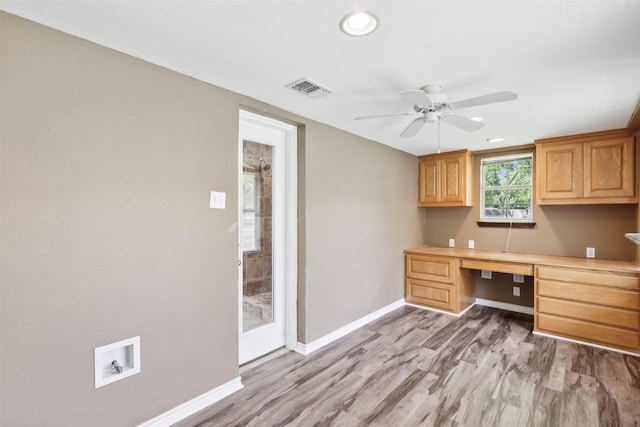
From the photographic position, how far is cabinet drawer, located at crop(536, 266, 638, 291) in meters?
2.92

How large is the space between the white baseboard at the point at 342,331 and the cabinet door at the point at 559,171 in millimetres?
2317

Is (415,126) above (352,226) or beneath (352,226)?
above

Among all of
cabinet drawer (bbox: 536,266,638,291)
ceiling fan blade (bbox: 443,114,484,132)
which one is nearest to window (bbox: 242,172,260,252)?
ceiling fan blade (bbox: 443,114,484,132)

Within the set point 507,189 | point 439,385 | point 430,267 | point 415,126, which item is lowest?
point 439,385

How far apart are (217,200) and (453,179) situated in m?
3.49

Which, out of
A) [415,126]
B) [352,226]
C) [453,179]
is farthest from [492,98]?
[453,179]

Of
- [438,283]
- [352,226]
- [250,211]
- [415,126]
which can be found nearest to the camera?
[415,126]

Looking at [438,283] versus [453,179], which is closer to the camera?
[438,283]

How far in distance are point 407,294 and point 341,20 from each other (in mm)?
3869

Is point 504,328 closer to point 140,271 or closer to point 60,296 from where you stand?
point 140,271

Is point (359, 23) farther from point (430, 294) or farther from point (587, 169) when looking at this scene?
point (430, 294)

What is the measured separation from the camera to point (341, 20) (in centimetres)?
150

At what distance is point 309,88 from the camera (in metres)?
2.28

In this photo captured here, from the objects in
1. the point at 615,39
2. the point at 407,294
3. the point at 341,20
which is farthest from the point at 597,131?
the point at 341,20
